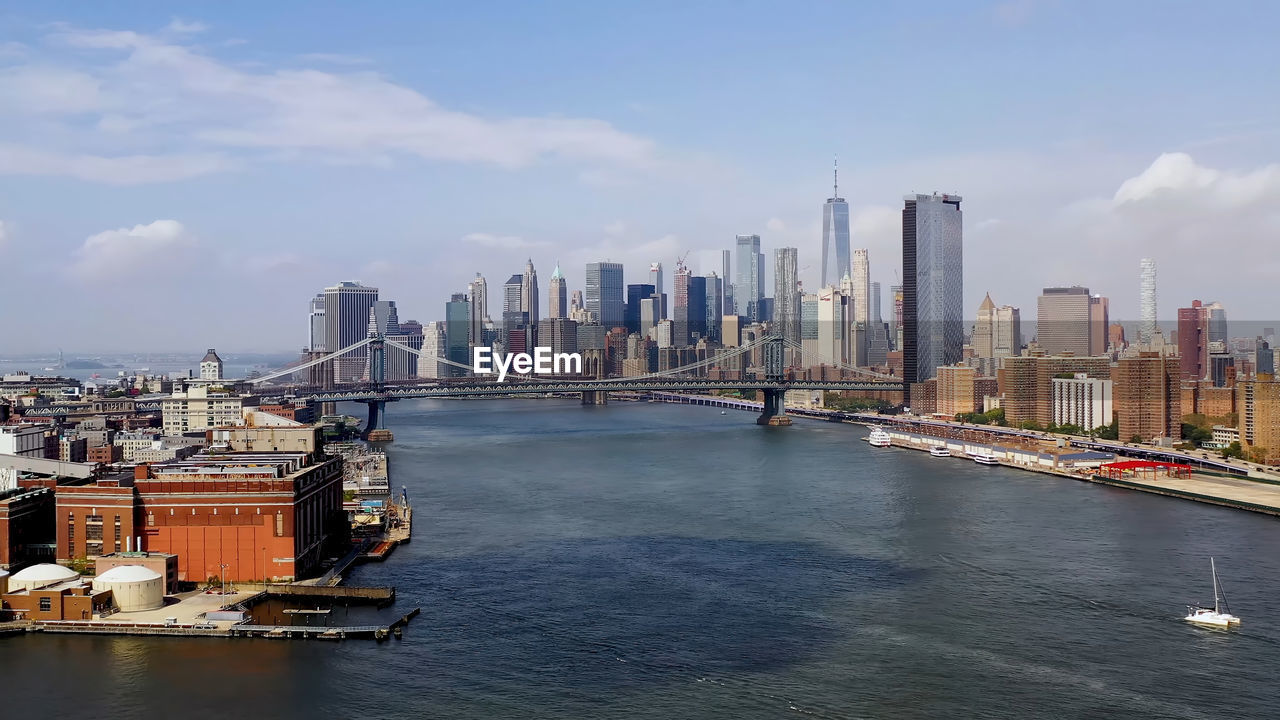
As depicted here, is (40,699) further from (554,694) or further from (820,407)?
(820,407)

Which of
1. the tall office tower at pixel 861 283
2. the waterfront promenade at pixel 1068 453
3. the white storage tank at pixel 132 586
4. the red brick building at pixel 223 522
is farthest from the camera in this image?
the tall office tower at pixel 861 283

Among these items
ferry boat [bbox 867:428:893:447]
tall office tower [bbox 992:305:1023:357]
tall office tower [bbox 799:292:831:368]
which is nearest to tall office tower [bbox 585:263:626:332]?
tall office tower [bbox 799:292:831:368]

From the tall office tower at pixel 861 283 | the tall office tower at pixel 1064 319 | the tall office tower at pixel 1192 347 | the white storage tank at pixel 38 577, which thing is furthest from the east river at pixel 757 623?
the tall office tower at pixel 861 283

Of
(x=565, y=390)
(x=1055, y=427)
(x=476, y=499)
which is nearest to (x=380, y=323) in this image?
(x=565, y=390)

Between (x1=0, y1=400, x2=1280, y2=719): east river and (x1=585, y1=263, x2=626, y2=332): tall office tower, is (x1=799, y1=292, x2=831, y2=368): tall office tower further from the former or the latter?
(x1=0, y1=400, x2=1280, y2=719): east river

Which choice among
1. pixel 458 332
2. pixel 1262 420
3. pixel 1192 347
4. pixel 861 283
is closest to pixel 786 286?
pixel 861 283

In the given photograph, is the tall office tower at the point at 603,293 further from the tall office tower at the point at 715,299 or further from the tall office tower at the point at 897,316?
the tall office tower at the point at 897,316
